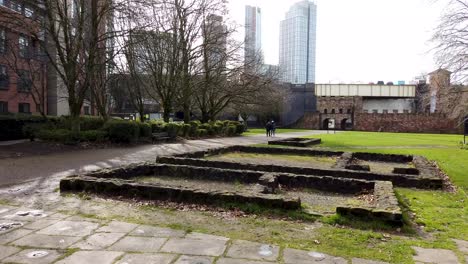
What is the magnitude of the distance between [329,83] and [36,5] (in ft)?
199

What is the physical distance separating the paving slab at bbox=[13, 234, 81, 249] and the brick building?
585 inches

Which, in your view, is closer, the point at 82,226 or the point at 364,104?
the point at 82,226

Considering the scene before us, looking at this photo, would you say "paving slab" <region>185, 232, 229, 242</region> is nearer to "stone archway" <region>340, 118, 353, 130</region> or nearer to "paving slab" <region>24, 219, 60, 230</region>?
"paving slab" <region>24, 219, 60, 230</region>

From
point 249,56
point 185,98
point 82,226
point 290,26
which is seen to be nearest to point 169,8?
point 185,98

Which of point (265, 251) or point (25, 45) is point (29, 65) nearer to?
point (25, 45)

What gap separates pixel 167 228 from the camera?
4898mm

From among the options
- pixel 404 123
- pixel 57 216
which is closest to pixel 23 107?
pixel 57 216

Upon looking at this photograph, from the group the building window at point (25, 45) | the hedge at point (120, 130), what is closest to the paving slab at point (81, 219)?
the hedge at point (120, 130)

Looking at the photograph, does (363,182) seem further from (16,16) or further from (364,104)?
(364,104)

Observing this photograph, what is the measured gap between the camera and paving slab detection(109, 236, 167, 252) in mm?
4078

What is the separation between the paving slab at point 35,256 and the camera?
12.1 feet

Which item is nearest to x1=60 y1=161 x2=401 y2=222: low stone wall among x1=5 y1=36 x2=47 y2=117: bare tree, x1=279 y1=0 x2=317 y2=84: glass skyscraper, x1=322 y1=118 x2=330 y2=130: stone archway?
x1=5 y1=36 x2=47 y2=117: bare tree

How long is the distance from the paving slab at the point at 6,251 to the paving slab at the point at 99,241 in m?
0.60

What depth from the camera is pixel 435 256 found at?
4.16 metres
